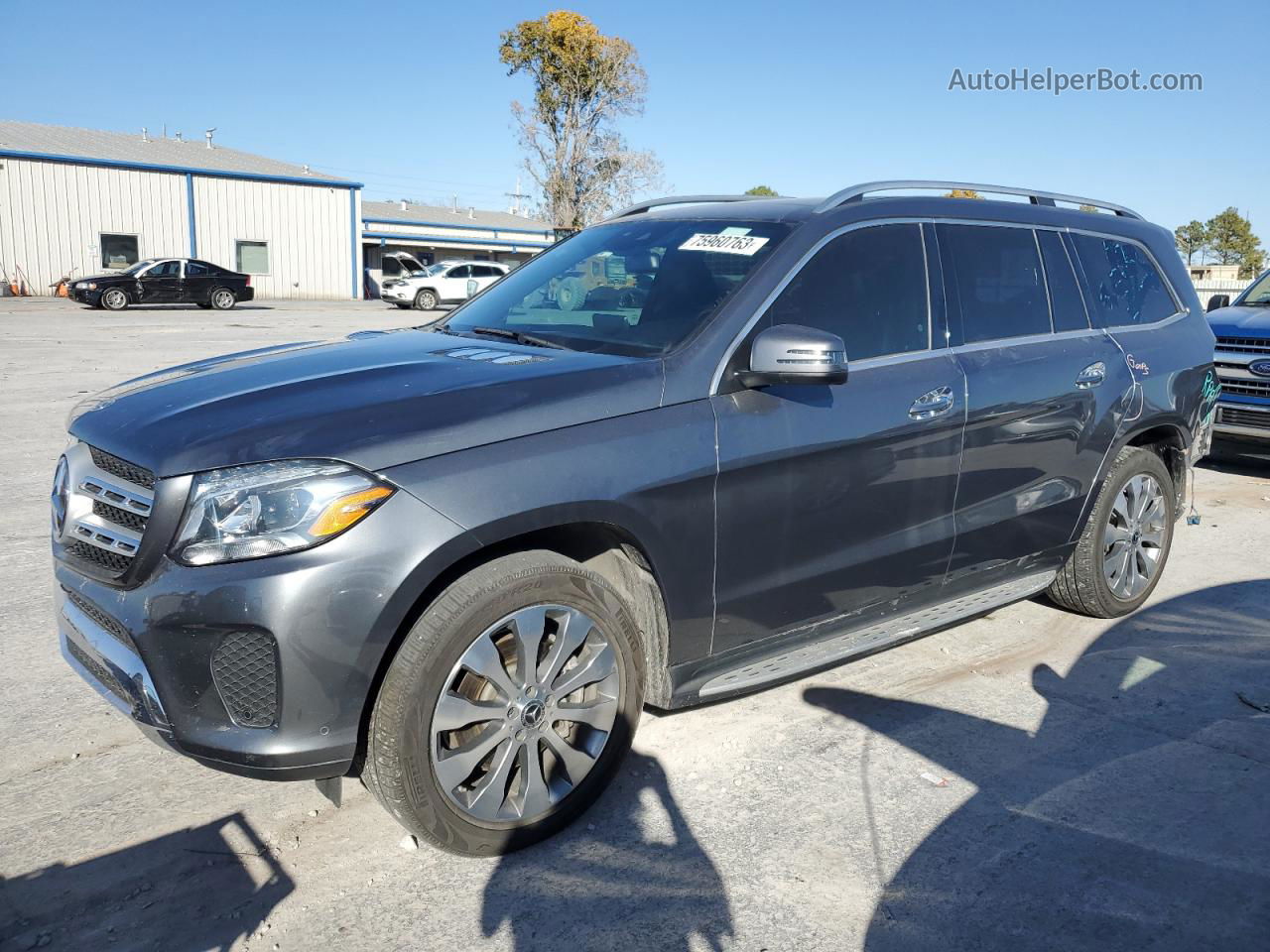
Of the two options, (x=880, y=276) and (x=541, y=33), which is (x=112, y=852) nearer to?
(x=880, y=276)

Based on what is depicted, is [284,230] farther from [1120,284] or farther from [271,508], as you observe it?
[271,508]

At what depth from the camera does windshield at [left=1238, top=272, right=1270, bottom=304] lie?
9.74 metres

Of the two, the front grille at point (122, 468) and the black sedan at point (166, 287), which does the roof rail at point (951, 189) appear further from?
the black sedan at point (166, 287)

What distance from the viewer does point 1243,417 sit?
876 centimetres

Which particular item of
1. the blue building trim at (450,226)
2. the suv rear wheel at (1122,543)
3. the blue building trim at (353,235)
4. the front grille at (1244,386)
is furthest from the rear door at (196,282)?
the suv rear wheel at (1122,543)

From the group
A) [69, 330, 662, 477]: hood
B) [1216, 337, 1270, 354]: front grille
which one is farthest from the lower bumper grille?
[69, 330, 662, 477]: hood

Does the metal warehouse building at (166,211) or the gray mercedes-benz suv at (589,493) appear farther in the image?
the metal warehouse building at (166,211)

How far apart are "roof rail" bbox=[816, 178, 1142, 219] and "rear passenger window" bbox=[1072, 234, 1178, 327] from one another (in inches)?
9.1

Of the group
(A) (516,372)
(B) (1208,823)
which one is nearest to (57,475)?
(A) (516,372)

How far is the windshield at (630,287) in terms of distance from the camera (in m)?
3.60

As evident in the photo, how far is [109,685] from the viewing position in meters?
2.88

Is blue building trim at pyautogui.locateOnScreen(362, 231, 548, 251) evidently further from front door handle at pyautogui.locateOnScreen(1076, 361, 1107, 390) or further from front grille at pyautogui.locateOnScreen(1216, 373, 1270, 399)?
front door handle at pyautogui.locateOnScreen(1076, 361, 1107, 390)

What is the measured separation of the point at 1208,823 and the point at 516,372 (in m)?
2.59

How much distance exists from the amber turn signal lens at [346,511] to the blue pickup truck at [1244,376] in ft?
27.1
